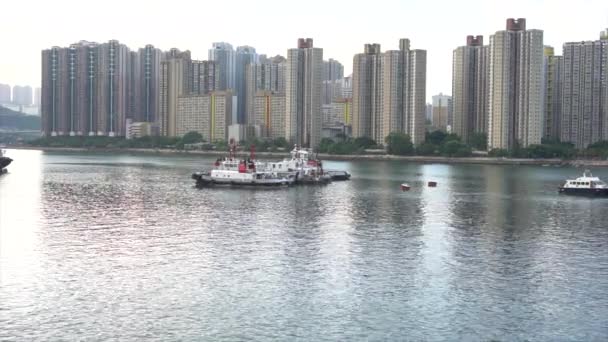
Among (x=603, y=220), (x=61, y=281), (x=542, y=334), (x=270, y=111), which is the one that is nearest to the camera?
(x=542, y=334)

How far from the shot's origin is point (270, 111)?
9638 cm

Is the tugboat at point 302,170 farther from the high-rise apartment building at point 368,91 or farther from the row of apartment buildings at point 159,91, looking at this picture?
the row of apartment buildings at point 159,91

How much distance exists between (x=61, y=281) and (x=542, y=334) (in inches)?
321

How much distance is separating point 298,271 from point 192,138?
83593 millimetres

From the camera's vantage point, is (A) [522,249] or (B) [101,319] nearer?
(B) [101,319]

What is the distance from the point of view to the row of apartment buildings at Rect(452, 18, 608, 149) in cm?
6750

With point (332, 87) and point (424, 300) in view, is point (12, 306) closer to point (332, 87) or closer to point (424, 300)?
point (424, 300)

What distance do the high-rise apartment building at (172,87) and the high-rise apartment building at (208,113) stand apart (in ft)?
6.16

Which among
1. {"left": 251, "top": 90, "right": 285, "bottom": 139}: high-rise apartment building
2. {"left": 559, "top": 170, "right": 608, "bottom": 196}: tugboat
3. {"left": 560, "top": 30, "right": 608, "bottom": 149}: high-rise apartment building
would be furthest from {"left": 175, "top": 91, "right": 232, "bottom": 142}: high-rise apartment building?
{"left": 559, "top": 170, "right": 608, "bottom": 196}: tugboat

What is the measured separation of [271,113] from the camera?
317ft

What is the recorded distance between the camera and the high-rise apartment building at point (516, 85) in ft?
220

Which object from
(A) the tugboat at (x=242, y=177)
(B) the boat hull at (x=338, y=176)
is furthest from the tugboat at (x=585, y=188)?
(A) the tugboat at (x=242, y=177)

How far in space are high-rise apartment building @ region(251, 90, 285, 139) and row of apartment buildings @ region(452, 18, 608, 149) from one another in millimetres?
21857

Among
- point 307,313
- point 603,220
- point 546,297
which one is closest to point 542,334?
point 546,297
